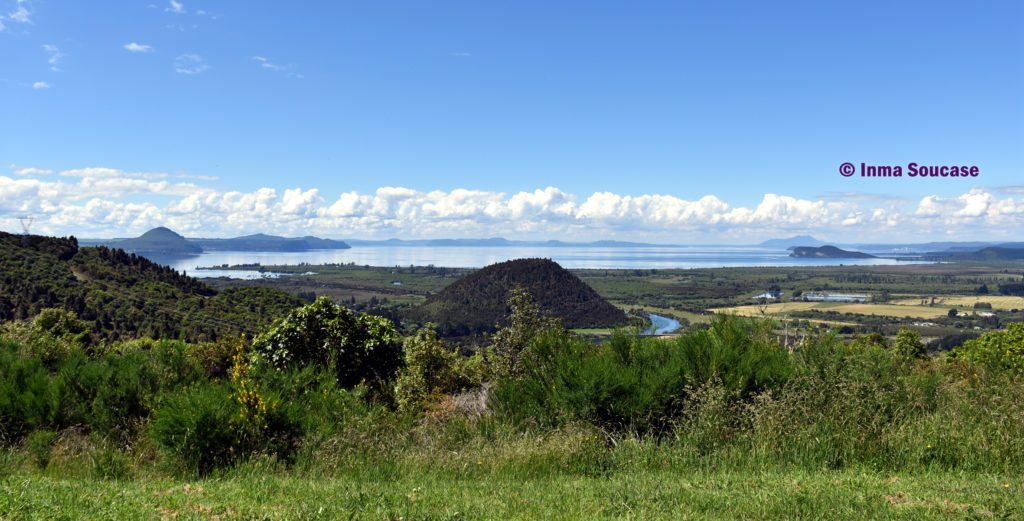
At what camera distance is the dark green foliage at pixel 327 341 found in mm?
14688

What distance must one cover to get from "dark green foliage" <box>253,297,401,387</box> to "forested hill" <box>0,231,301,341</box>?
2550cm

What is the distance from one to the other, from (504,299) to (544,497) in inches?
3423

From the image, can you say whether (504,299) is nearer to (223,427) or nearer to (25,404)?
(25,404)

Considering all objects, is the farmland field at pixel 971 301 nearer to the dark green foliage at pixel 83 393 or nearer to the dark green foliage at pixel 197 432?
the dark green foliage at pixel 83 393

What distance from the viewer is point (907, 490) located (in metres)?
5.22

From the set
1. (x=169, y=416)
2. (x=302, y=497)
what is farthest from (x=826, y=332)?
(x=169, y=416)

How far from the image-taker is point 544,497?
5211 mm

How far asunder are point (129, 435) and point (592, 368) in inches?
223

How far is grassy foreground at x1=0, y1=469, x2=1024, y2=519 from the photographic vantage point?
4.68 m

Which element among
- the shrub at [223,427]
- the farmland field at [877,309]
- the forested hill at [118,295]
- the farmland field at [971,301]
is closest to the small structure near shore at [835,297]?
the farmland field at [971,301]

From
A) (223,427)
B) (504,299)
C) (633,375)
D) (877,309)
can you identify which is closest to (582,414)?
(633,375)

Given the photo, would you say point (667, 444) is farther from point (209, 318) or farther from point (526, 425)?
point (209, 318)

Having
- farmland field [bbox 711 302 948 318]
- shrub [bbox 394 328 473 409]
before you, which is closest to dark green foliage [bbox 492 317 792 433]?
shrub [bbox 394 328 473 409]

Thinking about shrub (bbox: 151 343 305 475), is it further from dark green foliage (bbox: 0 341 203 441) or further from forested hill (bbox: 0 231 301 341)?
forested hill (bbox: 0 231 301 341)
